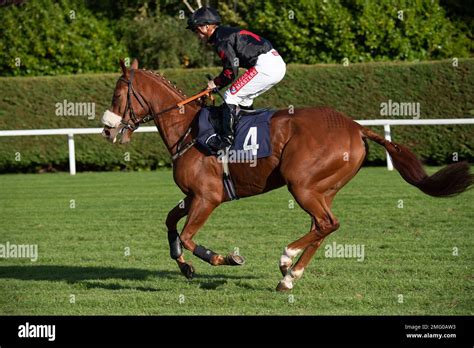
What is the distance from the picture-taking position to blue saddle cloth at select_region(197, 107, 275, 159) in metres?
7.07

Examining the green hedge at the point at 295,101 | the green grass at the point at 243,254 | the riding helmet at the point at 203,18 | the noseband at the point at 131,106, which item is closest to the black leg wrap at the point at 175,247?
the green grass at the point at 243,254

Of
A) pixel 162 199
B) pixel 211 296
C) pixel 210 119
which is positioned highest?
pixel 210 119

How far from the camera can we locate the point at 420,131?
57.2ft

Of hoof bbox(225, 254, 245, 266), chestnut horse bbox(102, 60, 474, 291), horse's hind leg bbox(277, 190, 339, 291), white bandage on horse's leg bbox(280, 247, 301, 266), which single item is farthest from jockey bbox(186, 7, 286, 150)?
white bandage on horse's leg bbox(280, 247, 301, 266)

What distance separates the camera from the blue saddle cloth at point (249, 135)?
23.2 feet

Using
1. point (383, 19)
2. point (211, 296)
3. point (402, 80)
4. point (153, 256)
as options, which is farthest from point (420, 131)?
point (211, 296)

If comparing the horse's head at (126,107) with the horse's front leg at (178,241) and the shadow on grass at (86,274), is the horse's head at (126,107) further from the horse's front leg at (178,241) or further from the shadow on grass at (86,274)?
the shadow on grass at (86,274)

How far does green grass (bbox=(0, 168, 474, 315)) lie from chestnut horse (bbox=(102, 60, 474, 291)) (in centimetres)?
43

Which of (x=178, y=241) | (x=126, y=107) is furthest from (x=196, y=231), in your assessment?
(x=126, y=107)

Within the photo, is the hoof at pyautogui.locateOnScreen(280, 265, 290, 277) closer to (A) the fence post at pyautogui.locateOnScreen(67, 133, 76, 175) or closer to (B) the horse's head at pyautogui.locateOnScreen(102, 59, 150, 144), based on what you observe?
(B) the horse's head at pyautogui.locateOnScreen(102, 59, 150, 144)

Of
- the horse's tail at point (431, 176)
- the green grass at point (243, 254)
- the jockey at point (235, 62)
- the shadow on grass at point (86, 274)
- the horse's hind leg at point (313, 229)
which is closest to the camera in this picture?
the green grass at point (243, 254)
